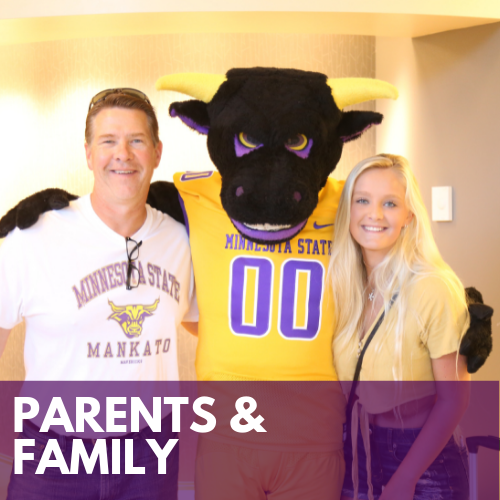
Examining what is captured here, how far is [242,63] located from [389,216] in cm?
170

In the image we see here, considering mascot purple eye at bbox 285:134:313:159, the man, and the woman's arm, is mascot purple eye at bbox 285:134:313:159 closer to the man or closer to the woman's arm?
the man

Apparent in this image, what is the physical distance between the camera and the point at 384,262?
68.5 inches

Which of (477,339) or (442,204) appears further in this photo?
(442,204)

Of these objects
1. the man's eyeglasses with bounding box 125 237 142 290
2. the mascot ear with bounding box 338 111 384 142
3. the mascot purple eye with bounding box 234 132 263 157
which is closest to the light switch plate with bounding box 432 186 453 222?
the mascot ear with bounding box 338 111 384 142

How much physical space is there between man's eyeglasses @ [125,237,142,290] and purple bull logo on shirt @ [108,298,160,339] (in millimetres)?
66

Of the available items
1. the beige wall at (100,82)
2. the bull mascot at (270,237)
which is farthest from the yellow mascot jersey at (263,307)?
the beige wall at (100,82)

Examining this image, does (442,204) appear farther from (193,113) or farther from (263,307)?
(193,113)

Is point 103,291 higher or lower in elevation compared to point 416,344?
higher

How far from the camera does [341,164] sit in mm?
3090

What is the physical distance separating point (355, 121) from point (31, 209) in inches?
41.9

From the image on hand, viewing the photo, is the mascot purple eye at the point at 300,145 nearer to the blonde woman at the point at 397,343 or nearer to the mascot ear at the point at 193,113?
the blonde woman at the point at 397,343

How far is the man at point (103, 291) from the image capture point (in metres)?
1.61

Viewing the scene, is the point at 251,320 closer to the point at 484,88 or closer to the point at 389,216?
the point at 389,216

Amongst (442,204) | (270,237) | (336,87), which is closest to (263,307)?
(270,237)
